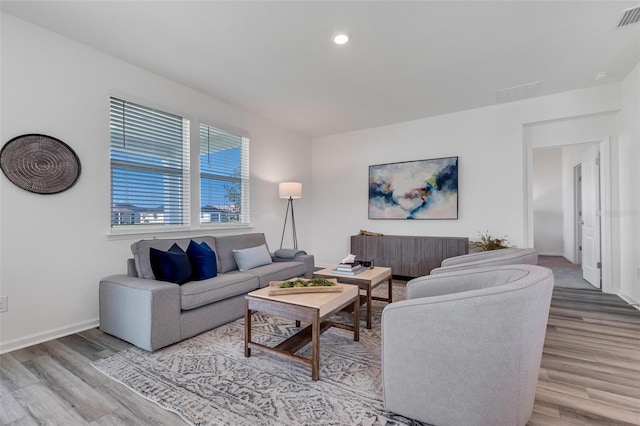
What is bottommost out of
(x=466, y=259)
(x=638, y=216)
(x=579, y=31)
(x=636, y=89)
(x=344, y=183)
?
(x=466, y=259)

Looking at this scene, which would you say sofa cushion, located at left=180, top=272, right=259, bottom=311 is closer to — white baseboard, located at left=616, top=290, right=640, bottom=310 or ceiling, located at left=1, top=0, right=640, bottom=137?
ceiling, located at left=1, top=0, right=640, bottom=137

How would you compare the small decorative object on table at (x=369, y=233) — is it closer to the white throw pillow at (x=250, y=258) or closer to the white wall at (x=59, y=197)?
the white throw pillow at (x=250, y=258)

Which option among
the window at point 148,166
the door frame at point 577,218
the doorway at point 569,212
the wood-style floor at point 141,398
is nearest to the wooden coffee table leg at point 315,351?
the wood-style floor at point 141,398

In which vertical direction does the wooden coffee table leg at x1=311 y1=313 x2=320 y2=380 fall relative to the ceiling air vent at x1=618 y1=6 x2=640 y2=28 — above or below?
below

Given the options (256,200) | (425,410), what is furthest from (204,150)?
(425,410)

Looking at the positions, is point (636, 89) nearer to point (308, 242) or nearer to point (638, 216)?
point (638, 216)

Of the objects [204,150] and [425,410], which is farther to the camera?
[204,150]

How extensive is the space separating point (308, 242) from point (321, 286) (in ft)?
11.8

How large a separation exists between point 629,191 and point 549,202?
169 inches

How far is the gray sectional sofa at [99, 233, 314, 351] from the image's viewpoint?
2240 millimetres

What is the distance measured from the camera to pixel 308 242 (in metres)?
5.82

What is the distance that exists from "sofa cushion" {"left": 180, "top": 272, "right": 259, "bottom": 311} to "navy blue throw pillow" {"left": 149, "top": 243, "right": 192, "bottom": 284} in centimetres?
10

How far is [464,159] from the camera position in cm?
452

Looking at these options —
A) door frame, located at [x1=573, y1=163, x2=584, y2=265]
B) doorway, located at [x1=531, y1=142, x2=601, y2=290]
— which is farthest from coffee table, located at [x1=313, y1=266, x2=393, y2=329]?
door frame, located at [x1=573, y1=163, x2=584, y2=265]
